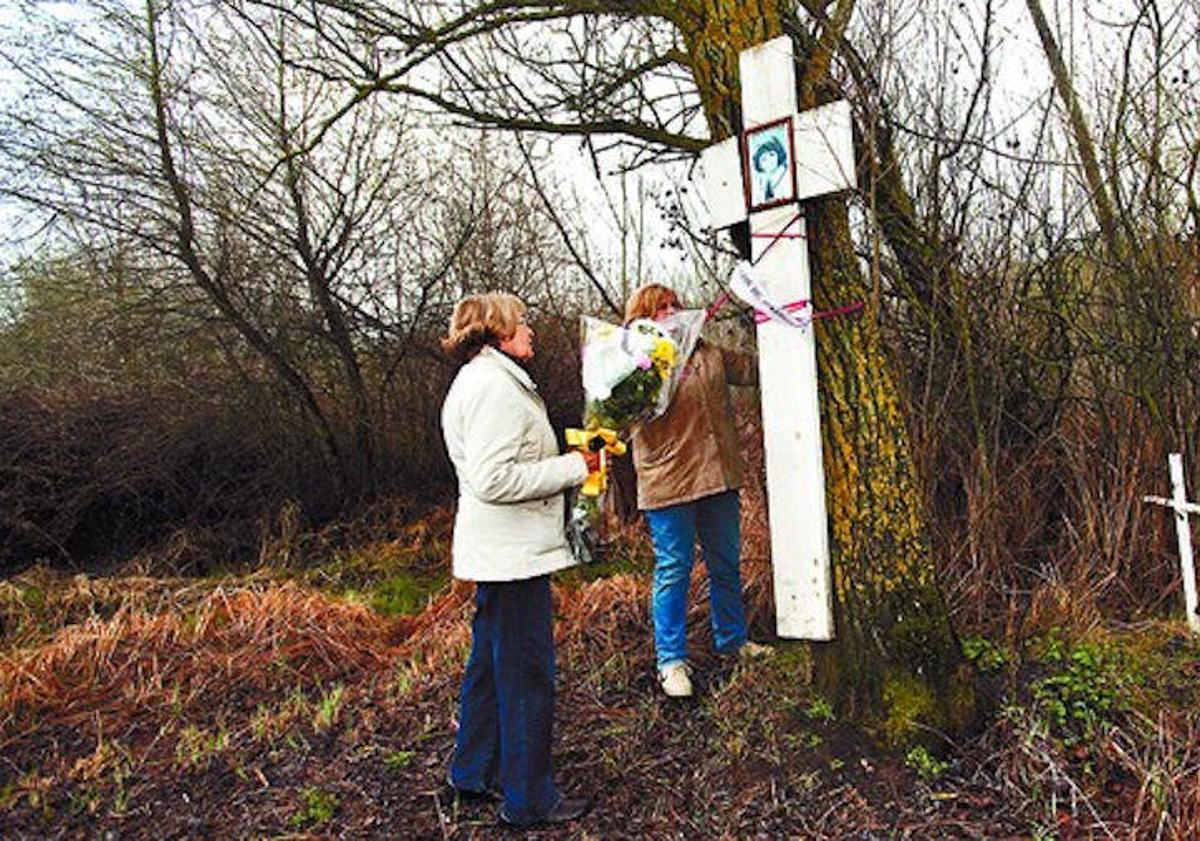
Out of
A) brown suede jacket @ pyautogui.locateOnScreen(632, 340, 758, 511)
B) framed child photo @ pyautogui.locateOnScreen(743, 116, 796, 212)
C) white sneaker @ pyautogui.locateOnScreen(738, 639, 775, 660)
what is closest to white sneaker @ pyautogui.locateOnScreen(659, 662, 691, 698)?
white sneaker @ pyautogui.locateOnScreen(738, 639, 775, 660)

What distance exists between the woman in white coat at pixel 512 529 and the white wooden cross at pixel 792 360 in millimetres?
692

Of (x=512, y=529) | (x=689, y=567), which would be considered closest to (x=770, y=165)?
(x=512, y=529)

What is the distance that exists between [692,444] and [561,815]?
1.63 meters

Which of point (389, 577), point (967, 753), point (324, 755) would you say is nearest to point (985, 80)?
point (967, 753)

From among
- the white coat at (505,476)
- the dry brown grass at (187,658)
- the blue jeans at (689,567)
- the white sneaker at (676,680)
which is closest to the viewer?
the white coat at (505,476)

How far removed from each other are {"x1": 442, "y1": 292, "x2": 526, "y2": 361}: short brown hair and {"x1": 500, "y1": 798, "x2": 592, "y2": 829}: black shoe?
1.57 metres

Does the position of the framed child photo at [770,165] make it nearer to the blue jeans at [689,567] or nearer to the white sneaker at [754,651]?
the blue jeans at [689,567]

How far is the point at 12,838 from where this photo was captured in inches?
137

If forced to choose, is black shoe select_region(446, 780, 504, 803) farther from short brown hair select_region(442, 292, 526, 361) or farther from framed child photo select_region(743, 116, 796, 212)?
framed child photo select_region(743, 116, 796, 212)

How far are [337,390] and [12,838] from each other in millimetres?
5671

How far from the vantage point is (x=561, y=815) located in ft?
10.3

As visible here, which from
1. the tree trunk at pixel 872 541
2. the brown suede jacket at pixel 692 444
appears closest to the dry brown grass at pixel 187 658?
the brown suede jacket at pixel 692 444

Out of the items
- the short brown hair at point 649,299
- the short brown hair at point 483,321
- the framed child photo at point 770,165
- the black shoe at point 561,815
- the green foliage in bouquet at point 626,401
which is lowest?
the black shoe at point 561,815

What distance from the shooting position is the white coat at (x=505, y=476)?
3033mm
